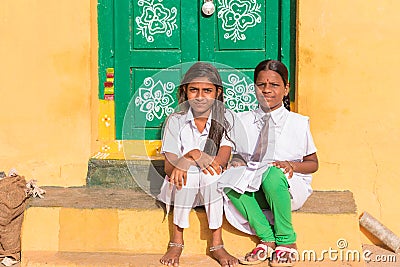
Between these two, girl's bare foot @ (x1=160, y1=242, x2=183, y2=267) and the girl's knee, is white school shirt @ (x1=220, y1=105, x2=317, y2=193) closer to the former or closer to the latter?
the girl's knee

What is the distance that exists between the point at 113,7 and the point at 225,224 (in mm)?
2094

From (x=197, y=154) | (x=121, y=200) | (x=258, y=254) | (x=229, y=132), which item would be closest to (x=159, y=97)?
(x=121, y=200)

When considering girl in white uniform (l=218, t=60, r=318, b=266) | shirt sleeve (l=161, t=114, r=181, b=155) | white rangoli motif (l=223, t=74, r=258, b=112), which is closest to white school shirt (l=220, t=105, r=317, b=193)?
girl in white uniform (l=218, t=60, r=318, b=266)

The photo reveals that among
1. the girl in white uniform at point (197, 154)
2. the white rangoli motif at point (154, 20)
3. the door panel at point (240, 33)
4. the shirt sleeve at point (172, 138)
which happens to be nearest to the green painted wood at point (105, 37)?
the white rangoli motif at point (154, 20)

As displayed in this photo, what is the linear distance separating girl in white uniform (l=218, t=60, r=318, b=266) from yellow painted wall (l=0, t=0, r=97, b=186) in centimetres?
143

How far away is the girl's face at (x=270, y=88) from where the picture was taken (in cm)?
394

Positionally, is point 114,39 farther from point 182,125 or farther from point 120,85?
point 182,125

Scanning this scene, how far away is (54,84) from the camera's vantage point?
15.7 feet

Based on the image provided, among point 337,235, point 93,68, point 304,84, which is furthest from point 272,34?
point 337,235

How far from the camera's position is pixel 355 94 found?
4586 mm

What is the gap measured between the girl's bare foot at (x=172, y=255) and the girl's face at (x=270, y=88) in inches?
43.0

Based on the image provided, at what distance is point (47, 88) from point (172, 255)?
182cm

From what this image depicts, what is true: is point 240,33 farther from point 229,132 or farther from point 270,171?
point 270,171

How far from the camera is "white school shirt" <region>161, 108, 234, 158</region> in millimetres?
3953
